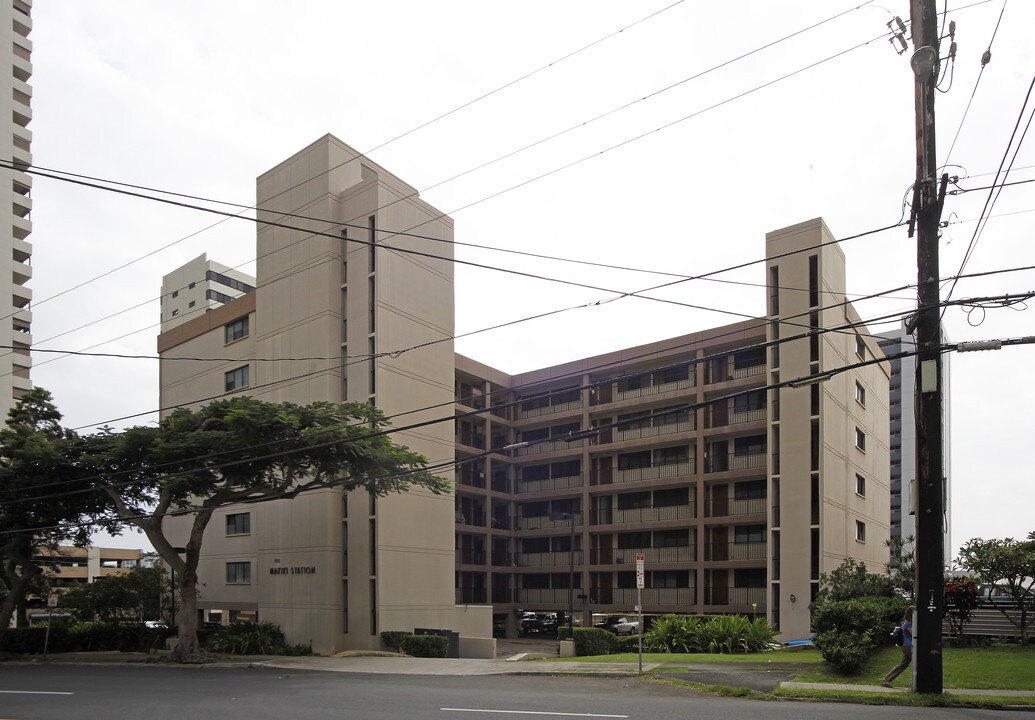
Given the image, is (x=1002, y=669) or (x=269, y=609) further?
(x=269, y=609)

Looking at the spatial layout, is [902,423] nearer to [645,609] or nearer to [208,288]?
[645,609]

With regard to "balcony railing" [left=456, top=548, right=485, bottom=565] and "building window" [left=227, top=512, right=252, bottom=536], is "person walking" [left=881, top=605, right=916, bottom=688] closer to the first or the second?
"building window" [left=227, top=512, right=252, bottom=536]

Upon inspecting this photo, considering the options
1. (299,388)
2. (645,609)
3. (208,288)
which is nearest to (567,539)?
(645,609)

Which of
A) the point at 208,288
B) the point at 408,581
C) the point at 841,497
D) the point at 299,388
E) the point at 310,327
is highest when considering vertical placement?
the point at 208,288

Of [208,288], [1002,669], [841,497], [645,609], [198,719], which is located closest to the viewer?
[198,719]

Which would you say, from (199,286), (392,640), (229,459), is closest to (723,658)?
(392,640)

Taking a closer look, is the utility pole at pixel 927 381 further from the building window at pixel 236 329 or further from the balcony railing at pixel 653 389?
the balcony railing at pixel 653 389

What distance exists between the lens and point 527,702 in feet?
49.9

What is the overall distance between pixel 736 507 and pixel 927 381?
32.5 metres

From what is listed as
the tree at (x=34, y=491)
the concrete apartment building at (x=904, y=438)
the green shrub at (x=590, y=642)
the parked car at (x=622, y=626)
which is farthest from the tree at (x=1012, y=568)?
the concrete apartment building at (x=904, y=438)

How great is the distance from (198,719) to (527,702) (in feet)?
17.8

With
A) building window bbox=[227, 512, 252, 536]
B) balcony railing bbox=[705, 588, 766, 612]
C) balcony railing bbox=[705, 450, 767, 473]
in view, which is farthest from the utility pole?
building window bbox=[227, 512, 252, 536]

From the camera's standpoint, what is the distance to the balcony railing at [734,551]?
44625 millimetres

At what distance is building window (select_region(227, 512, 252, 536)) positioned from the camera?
132 ft
